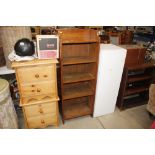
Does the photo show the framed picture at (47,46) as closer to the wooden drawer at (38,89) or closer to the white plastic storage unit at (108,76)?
the wooden drawer at (38,89)

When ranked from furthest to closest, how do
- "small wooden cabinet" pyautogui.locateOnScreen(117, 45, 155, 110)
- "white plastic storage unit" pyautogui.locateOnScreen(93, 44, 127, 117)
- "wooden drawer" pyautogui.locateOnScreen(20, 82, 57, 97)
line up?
1. "small wooden cabinet" pyautogui.locateOnScreen(117, 45, 155, 110)
2. "white plastic storage unit" pyautogui.locateOnScreen(93, 44, 127, 117)
3. "wooden drawer" pyautogui.locateOnScreen(20, 82, 57, 97)

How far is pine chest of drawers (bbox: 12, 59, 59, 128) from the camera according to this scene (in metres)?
1.78

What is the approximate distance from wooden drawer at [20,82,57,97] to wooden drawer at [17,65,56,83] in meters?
0.07

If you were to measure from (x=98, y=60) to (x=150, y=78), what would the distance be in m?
1.26

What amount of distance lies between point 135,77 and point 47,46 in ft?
5.34

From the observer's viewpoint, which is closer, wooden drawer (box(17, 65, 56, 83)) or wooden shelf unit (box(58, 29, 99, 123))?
wooden drawer (box(17, 65, 56, 83))

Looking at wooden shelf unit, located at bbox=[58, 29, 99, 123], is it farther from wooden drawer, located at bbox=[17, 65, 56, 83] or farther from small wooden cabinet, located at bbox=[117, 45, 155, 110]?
small wooden cabinet, located at bbox=[117, 45, 155, 110]

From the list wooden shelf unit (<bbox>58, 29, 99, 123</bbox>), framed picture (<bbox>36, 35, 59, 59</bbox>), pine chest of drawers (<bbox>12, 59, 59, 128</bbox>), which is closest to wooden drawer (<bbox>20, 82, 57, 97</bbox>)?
pine chest of drawers (<bbox>12, 59, 59, 128</bbox>)

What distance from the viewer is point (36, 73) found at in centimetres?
183

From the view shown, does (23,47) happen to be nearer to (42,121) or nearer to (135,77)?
(42,121)

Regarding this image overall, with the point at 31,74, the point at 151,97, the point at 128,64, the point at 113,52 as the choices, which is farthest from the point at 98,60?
the point at 151,97

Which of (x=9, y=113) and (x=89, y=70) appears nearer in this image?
(x=9, y=113)

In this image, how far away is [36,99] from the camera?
6.62 ft
